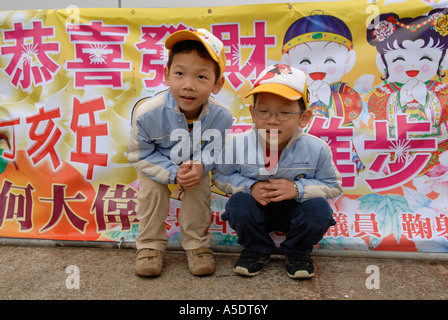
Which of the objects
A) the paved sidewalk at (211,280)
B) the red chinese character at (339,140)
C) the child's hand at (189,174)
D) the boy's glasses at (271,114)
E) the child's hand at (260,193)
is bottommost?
the paved sidewalk at (211,280)

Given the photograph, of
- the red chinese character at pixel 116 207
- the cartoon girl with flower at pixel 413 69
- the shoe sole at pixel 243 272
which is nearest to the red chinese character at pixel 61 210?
the red chinese character at pixel 116 207

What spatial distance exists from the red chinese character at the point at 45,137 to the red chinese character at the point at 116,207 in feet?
1.36

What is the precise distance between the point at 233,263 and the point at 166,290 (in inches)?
19.2

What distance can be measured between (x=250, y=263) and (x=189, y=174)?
598mm

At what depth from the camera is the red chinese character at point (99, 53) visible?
279cm

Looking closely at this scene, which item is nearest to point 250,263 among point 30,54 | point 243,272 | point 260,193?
point 243,272

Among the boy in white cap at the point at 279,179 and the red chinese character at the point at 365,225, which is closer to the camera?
the boy in white cap at the point at 279,179

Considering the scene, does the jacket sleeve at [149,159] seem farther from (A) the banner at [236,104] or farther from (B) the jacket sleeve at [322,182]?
(B) the jacket sleeve at [322,182]

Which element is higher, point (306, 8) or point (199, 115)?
point (306, 8)

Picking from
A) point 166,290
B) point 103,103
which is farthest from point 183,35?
point 166,290

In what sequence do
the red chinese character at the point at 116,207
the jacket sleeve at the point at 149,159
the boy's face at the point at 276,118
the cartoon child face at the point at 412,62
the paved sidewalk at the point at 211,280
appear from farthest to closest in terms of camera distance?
the red chinese character at the point at 116,207 < the cartoon child face at the point at 412,62 < the jacket sleeve at the point at 149,159 < the boy's face at the point at 276,118 < the paved sidewalk at the point at 211,280

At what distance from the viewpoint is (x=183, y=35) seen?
2.10m

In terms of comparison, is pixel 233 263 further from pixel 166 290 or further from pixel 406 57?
pixel 406 57

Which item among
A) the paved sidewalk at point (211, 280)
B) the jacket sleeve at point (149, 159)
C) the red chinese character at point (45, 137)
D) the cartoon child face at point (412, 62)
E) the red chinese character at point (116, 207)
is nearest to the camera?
the paved sidewalk at point (211, 280)
